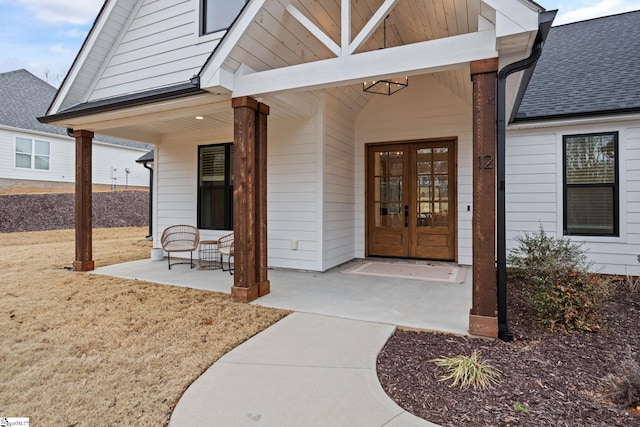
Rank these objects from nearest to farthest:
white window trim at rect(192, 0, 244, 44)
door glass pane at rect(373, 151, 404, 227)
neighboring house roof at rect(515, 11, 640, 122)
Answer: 1. white window trim at rect(192, 0, 244, 44)
2. neighboring house roof at rect(515, 11, 640, 122)
3. door glass pane at rect(373, 151, 404, 227)

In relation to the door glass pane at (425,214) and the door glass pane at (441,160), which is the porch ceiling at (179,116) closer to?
the door glass pane at (441,160)

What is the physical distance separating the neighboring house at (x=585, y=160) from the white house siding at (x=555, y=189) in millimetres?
11

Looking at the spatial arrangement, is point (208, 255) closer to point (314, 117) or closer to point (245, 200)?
point (245, 200)

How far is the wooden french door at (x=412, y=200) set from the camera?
6.66 m

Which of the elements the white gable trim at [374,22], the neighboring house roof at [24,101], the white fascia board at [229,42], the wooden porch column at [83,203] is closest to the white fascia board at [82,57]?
the wooden porch column at [83,203]

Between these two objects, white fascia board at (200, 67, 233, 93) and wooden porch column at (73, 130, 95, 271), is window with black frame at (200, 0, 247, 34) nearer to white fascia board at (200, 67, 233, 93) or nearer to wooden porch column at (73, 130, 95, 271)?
white fascia board at (200, 67, 233, 93)

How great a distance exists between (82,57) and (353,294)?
5.80 metres

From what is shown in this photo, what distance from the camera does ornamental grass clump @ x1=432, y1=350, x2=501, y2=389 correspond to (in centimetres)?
224

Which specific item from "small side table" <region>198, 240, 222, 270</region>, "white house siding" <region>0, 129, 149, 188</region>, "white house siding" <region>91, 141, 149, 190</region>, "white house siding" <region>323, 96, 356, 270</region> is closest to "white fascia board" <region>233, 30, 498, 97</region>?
"white house siding" <region>323, 96, 356, 270</region>

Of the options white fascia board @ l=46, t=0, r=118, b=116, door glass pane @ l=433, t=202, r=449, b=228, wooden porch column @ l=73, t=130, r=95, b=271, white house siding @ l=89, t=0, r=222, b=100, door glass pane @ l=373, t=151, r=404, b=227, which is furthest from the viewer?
door glass pane @ l=373, t=151, r=404, b=227

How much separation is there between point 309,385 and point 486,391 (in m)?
1.12

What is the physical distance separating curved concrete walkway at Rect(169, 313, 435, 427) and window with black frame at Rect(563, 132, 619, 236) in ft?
14.9

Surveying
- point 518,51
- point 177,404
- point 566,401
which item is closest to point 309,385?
point 177,404

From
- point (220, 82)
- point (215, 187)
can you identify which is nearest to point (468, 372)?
point (220, 82)
